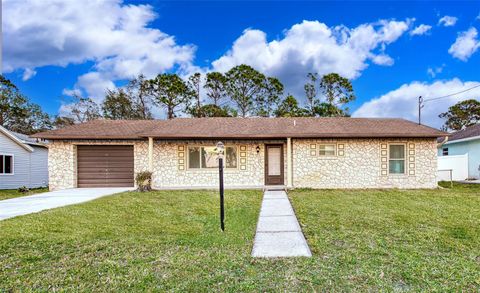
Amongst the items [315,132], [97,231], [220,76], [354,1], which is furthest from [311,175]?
[220,76]

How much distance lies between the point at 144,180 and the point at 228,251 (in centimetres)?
797

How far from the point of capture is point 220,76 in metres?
26.0

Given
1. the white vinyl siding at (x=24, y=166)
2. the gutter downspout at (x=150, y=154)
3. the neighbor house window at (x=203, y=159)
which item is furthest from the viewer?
the white vinyl siding at (x=24, y=166)

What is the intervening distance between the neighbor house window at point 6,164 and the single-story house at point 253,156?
15.3 feet

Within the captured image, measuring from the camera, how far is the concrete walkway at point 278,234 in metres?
4.29

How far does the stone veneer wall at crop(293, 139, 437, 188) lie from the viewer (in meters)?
11.9

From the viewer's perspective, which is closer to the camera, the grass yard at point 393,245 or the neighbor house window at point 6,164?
the grass yard at point 393,245

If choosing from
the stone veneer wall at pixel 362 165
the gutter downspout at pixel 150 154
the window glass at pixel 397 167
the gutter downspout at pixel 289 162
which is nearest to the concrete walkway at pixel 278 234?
the gutter downspout at pixel 289 162

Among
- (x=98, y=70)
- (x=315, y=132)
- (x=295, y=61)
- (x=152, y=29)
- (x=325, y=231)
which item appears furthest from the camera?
(x=98, y=70)

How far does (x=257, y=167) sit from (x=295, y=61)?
1021 centimetres

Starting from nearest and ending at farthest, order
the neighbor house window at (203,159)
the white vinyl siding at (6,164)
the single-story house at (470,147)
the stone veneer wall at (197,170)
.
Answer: the stone veneer wall at (197,170), the neighbor house window at (203,159), the white vinyl siding at (6,164), the single-story house at (470,147)

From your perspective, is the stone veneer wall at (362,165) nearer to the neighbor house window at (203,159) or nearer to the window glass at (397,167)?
the window glass at (397,167)

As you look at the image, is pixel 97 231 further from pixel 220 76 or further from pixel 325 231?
pixel 220 76

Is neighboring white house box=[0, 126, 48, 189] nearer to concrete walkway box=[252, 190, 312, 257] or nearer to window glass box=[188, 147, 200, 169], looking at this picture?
Answer: window glass box=[188, 147, 200, 169]
